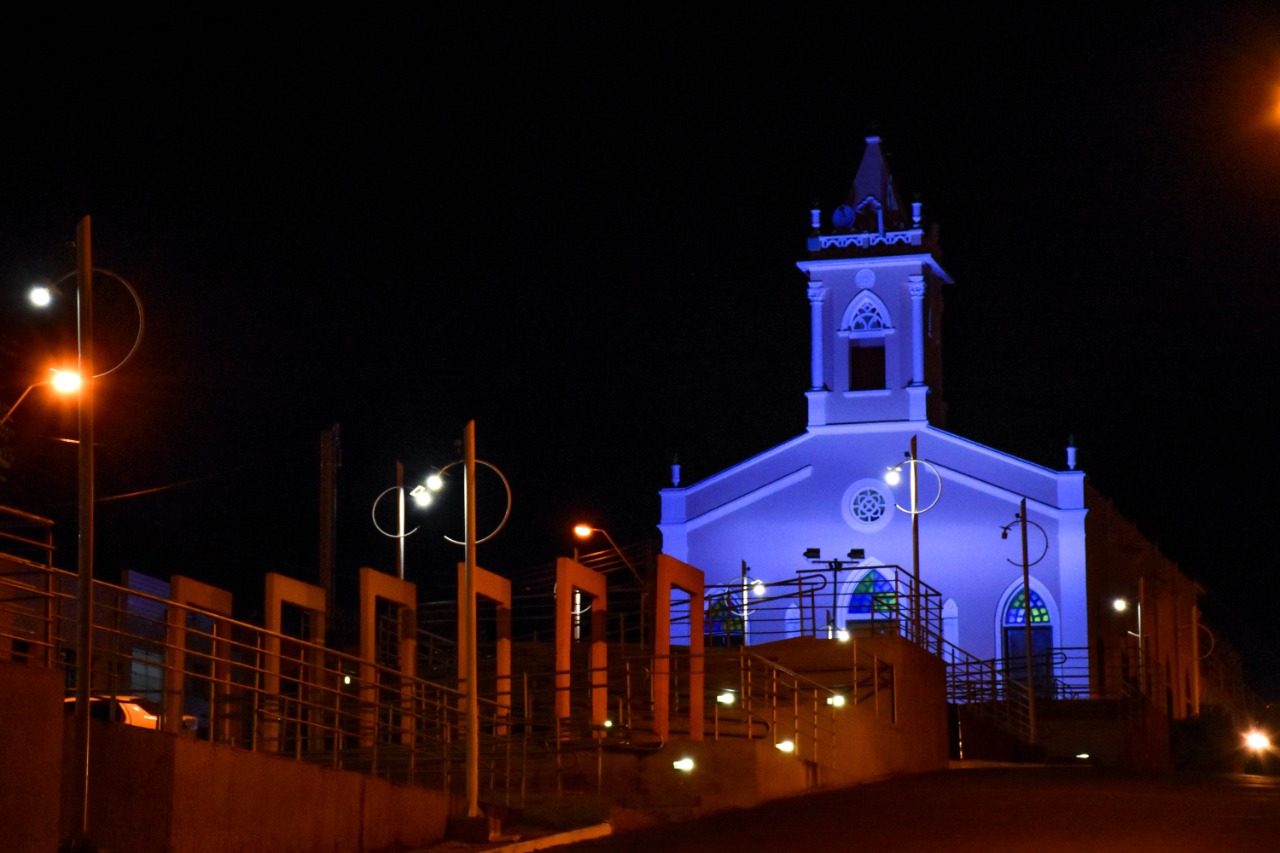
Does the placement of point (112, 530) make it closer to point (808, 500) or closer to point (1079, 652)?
point (808, 500)

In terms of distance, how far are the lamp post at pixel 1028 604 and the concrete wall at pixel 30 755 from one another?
27.4m

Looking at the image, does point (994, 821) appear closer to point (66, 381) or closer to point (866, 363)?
point (66, 381)

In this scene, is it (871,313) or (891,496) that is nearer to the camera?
(891,496)

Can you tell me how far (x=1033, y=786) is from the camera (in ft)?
75.6

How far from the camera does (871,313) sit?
56.2 meters

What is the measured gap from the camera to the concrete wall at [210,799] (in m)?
13.4

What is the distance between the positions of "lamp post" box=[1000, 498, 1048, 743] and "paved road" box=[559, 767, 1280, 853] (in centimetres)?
1442

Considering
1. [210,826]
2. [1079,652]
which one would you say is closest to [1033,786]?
[210,826]

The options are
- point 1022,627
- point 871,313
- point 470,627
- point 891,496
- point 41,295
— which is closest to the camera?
point 41,295

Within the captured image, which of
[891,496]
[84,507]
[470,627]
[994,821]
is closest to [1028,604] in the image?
[891,496]

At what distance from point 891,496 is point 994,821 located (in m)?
36.3

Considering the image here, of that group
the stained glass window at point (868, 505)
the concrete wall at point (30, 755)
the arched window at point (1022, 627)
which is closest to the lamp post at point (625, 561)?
the concrete wall at point (30, 755)

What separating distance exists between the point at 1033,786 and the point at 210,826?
1207 cm

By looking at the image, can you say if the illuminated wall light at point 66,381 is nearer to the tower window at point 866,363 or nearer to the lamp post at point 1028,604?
the lamp post at point 1028,604
